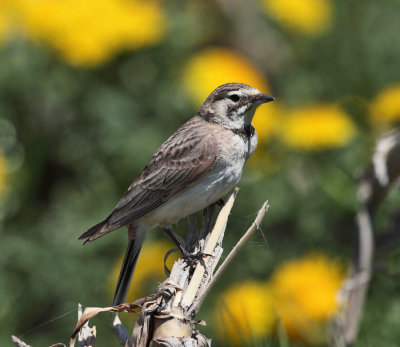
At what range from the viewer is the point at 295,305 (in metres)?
4.12

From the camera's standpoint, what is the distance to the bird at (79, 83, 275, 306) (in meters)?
3.54

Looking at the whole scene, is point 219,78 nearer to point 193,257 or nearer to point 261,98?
point 261,98

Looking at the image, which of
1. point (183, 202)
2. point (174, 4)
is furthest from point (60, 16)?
point (183, 202)

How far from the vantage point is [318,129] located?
5.18 metres

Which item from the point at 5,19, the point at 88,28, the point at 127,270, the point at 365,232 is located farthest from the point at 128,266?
the point at 5,19

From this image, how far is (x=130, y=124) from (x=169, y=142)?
1870 mm

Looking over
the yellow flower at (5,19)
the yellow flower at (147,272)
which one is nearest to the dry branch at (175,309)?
the yellow flower at (147,272)

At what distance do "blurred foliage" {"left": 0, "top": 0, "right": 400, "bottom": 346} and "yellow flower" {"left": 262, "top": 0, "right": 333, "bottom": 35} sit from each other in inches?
0.4

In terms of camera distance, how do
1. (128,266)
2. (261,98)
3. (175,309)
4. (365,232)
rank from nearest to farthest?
(175,309)
(365,232)
(128,266)
(261,98)

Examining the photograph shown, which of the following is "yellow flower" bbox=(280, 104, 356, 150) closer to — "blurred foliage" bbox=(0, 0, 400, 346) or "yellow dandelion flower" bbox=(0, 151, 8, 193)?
"blurred foliage" bbox=(0, 0, 400, 346)

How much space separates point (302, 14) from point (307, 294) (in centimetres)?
315

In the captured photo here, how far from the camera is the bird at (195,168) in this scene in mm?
3541

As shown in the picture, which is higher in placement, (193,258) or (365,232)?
(365,232)

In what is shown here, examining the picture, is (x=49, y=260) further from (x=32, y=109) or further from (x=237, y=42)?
(x=237, y=42)
